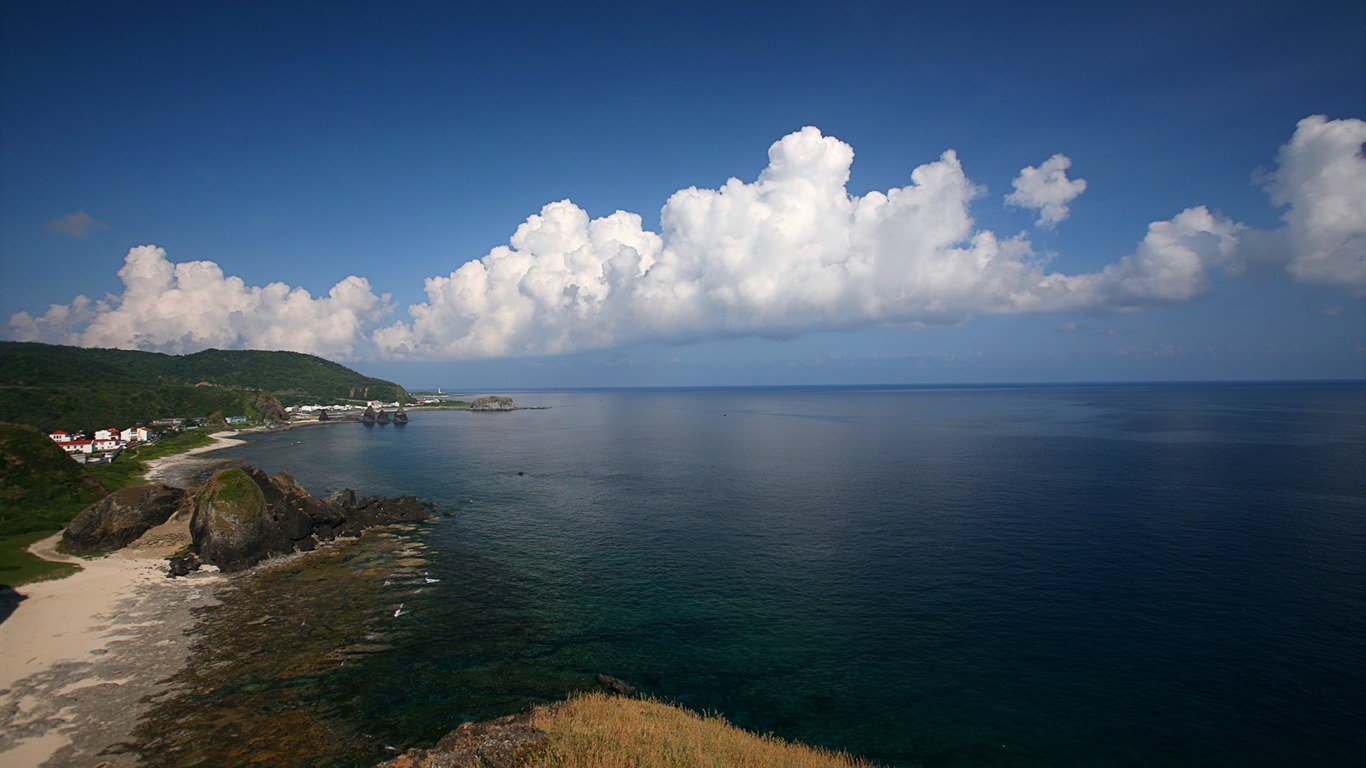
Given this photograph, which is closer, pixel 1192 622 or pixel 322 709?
pixel 322 709

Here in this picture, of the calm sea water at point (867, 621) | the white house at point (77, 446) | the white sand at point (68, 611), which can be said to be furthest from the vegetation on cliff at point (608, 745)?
the white house at point (77, 446)

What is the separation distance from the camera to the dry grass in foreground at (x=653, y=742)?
22531mm

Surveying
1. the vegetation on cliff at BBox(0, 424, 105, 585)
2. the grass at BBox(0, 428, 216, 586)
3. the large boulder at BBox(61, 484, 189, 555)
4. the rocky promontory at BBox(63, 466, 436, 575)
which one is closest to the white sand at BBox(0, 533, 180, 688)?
the grass at BBox(0, 428, 216, 586)

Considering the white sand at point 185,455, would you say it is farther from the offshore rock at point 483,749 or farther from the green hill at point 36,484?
the offshore rock at point 483,749

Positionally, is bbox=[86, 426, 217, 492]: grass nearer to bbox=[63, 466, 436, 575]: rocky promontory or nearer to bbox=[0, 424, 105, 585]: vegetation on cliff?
bbox=[0, 424, 105, 585]: vegetation on cliff

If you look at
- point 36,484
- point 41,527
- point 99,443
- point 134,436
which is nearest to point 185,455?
point 99,443

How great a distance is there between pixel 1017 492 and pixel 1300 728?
5205 centimetres

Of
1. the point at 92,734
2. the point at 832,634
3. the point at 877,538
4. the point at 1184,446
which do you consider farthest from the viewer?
the point at 1184,446

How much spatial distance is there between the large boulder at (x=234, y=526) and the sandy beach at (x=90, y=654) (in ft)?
9.38

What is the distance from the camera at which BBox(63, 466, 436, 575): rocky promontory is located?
52.8 metres

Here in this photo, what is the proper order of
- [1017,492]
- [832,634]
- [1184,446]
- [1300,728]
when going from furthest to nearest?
[1184,446] < [1017,492] < [832,634] < [1300,728]

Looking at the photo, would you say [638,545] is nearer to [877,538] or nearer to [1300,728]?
[877,538]

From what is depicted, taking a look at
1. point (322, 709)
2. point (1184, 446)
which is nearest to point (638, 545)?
point (322, 709)

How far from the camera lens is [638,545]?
5972cm
